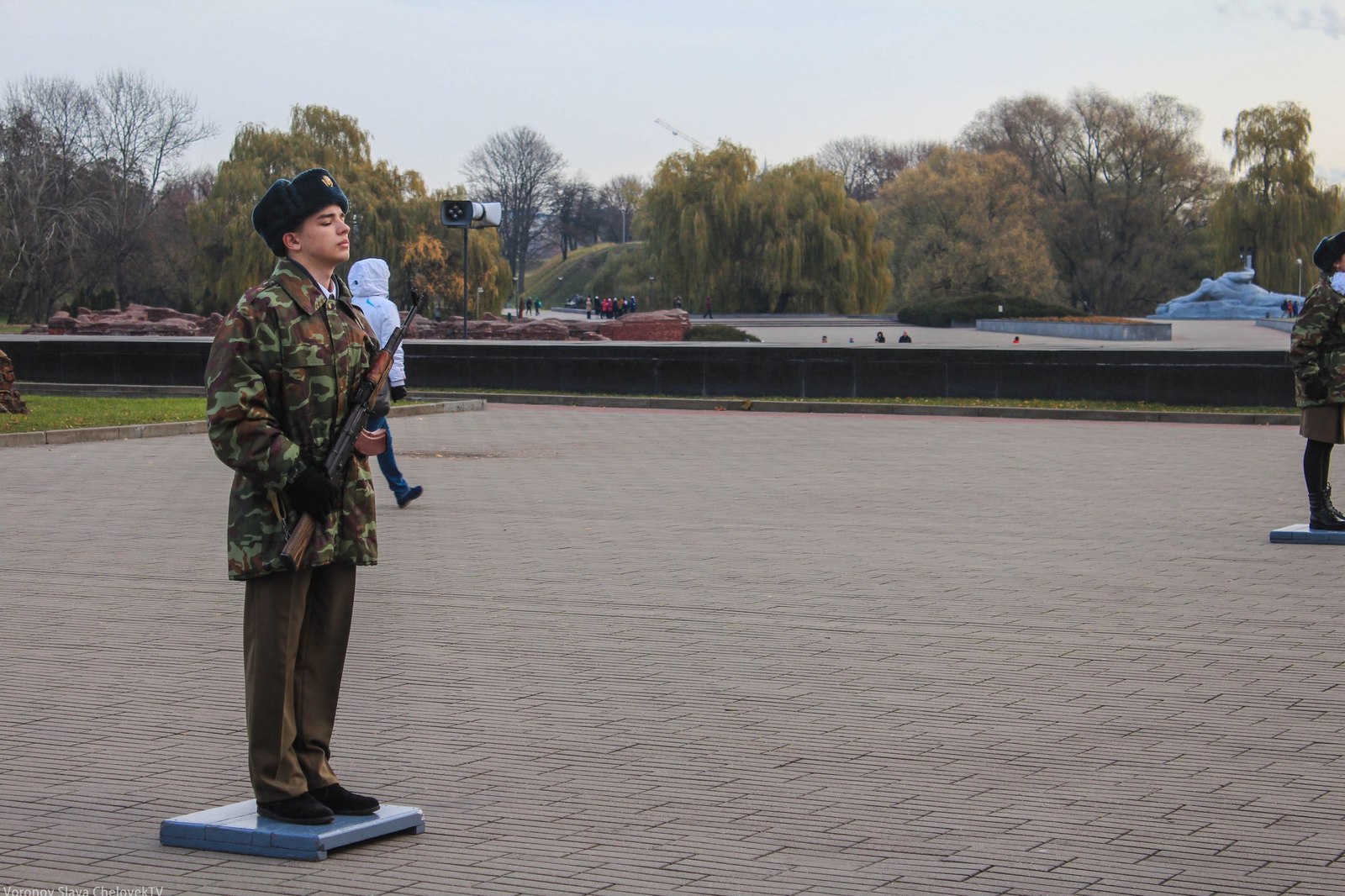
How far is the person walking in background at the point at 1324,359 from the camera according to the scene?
33.1 ft

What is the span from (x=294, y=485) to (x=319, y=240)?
66 cm

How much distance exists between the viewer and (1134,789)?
16.0 feet

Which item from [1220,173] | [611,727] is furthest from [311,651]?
[1220,173]

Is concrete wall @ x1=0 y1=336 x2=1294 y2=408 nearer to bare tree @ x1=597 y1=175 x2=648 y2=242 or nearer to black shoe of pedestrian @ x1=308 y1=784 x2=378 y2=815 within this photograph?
black shoe of pedestrian @ x1=308 y1=784 x2=378 y2=815

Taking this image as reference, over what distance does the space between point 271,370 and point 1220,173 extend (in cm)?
9453

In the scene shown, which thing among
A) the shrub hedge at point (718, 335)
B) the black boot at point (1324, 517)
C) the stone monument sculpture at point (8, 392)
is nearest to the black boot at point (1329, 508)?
the black boot at point (1324, 517)

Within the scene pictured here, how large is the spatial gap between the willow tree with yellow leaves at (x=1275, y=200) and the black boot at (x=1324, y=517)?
76641 mm

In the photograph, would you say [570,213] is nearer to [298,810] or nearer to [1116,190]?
[1116,190]

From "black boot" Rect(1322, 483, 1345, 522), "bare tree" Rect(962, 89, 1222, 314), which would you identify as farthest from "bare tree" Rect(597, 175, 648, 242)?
"black boot" Rect(1322, 483, 1345, 522)

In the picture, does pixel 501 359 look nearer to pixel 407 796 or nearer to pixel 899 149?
pixel 407 796

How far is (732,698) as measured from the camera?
20.0 ft

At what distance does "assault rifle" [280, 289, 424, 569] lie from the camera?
4.03 metres

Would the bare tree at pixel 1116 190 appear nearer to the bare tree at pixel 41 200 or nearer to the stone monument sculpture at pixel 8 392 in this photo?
the bare tree at pixel 41 200

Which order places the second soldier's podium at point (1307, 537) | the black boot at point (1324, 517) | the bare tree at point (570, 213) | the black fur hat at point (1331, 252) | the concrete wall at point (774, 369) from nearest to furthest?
the black fur hat at point (1331, 252), the second soldier's podium at point (1307, 537), the black boot at point (1324, 517), the concrete wall at point (774, 369), the bare tree at point (570, 213)
